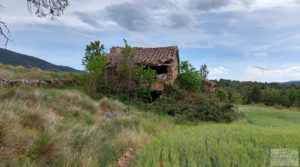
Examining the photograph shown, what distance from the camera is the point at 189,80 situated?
2789cm

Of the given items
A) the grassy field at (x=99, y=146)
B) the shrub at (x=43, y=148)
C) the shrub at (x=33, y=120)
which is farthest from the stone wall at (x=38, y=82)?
the shrub at (x=43, y=148)

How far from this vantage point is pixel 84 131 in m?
8.82

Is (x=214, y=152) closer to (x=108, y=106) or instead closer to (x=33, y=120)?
(x=33, y=120)

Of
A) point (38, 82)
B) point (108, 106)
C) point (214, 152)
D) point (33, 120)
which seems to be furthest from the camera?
point (38, 82)

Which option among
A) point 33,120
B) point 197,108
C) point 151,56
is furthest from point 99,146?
point 151,56

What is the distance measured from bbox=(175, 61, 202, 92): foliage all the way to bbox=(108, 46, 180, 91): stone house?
0.73m

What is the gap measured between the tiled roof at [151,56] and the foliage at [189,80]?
156 cm

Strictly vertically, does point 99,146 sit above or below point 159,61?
below

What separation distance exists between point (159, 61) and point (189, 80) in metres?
2.94

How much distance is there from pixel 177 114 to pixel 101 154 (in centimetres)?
1373

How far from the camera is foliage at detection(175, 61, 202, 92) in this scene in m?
28.0

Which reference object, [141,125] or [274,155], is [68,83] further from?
[274,155]

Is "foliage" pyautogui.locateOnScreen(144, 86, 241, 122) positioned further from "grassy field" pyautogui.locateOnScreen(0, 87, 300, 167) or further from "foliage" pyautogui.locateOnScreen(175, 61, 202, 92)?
"grassy field" pyautogui.locateOnScreen(0, 87, 300, 167)

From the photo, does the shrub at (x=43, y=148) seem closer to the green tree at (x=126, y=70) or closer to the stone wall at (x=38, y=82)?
the stone wall at (x=38, y=82)
